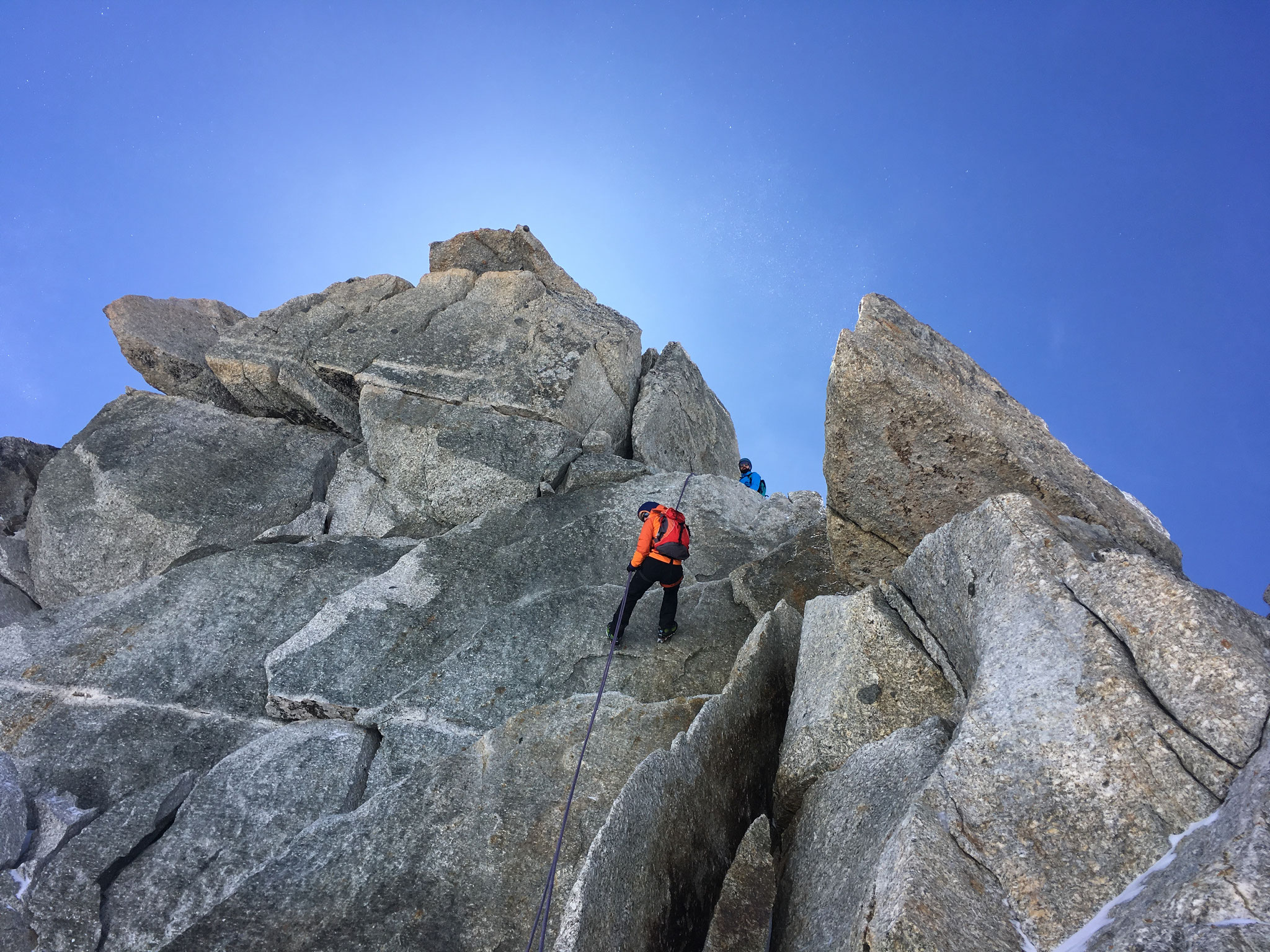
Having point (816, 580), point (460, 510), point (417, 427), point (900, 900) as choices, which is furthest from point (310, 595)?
point (900, 900)

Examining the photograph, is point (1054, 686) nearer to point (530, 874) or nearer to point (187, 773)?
point (530, 874)

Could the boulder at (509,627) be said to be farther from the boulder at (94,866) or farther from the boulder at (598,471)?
the boulder at (94,866)

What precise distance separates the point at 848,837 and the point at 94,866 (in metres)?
7.11

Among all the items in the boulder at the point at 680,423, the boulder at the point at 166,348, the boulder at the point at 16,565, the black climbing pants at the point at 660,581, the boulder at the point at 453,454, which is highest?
the boulder at the point at 680,423

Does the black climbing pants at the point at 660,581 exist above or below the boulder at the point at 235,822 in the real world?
above

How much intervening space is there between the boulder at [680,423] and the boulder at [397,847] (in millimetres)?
9631

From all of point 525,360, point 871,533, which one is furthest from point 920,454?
point 525,360

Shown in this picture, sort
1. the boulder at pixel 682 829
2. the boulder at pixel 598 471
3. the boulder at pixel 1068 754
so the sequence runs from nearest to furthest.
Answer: the boulder at pixel 1068 754 → the boulder at pixel 682 829 → the boulder at pixel 598 471

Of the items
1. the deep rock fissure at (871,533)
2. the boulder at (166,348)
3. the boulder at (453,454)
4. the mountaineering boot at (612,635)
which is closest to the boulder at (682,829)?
the mountaineering boot at (612,635)

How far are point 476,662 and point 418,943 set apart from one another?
13.4 feet

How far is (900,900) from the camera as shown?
418 cm

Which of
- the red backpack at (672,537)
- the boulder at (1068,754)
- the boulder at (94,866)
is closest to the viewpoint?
the boulder at (1068,754)

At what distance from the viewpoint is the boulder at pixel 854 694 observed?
690 cm

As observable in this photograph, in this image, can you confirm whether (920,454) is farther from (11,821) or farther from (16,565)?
(16,565)
